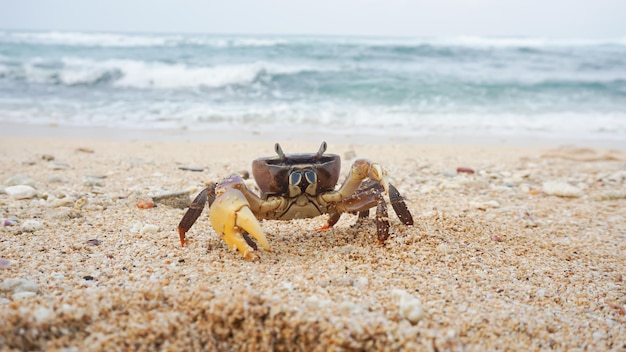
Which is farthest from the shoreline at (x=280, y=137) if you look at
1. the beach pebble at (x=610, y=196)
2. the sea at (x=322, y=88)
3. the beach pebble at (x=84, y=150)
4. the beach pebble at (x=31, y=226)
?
the beach pebble at (x=31, y=226)

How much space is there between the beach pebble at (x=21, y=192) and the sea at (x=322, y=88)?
6.30 metres

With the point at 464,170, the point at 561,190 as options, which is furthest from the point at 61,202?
the point at 561,190

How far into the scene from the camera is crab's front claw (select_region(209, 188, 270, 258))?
2.74 meters

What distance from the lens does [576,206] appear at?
16.7 feet

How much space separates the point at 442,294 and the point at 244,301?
3.34 ft

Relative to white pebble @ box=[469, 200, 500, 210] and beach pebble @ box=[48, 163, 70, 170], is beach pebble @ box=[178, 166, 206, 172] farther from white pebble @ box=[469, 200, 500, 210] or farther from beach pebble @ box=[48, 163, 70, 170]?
white pebble @ box=[469, 200, 500, 210]

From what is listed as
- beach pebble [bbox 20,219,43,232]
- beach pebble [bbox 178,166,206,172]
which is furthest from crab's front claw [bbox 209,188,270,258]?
beach pebble [bbox 178,166,206,172]

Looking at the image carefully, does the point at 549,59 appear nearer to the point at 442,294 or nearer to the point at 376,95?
the point at 376,95

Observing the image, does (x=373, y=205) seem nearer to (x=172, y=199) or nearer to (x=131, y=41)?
(x=172, y=199)

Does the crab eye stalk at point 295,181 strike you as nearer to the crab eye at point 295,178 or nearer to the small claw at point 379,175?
the crab eye at point 295,178

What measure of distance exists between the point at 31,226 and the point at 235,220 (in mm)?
1751

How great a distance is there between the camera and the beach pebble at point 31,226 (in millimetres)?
3508

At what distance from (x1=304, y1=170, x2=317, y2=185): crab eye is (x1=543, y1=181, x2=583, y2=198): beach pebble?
3535 mm

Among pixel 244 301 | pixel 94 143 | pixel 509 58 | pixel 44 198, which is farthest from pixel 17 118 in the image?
pixel 509 58
